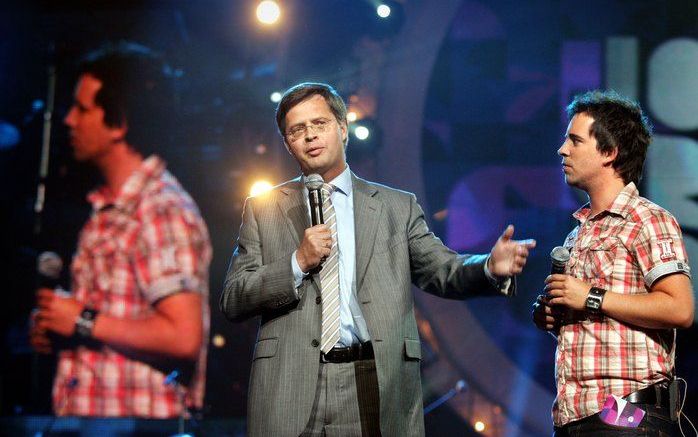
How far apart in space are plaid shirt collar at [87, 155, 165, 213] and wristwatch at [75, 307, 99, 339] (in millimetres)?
704

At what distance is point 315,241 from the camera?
2.40 meters

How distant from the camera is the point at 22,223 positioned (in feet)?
17.3

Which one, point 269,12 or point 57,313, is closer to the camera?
point 57,313

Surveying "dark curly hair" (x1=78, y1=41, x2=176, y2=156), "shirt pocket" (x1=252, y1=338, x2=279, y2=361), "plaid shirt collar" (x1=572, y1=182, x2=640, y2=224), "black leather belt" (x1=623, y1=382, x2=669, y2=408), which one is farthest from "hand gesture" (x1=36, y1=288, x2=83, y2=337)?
"black leather belt" (x1=623, y1=382, x2=669, y2=408)

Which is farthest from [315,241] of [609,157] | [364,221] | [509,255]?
[609,157]

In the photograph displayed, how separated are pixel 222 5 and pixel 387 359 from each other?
3606 mm

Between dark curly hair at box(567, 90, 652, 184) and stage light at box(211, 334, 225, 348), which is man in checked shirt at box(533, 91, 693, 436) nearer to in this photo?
dark curly hair at box(567, 90, 652, 184)

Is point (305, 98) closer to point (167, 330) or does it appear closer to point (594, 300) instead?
point (594, 300)

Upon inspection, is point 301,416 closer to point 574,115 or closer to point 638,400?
point 638,400

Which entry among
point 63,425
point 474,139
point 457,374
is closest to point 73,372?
point 63,425

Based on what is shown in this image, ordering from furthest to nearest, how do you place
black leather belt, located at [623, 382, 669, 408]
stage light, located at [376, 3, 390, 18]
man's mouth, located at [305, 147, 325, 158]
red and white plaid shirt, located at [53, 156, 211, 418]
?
stage light, located at [376, 3, 390, 18] → red and white plaid shirt, located at [53, 156, 211, 418] → man's mouth, located at [305, 147, 325, 158] → black leather belt, located at [623, 382, 669, 408]

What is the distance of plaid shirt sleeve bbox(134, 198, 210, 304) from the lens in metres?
5.05

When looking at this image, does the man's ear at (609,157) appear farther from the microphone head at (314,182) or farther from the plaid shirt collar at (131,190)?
the plaid shirt collar at (131,190)

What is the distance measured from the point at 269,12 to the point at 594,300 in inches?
143
